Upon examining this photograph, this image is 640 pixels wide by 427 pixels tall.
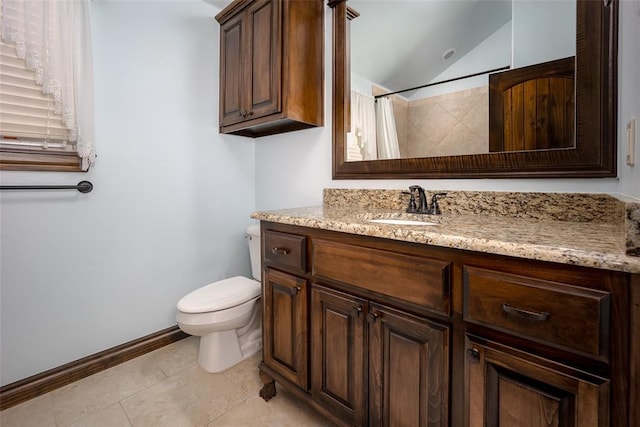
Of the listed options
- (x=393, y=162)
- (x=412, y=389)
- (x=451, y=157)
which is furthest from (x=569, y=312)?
(x=393, y=162)

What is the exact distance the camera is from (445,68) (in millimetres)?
1417

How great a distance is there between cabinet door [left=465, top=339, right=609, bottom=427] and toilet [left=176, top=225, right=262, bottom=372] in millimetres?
1229

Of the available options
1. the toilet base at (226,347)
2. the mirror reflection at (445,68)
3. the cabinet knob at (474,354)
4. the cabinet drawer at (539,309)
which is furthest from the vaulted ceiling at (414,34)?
the toilet base at (226,347)

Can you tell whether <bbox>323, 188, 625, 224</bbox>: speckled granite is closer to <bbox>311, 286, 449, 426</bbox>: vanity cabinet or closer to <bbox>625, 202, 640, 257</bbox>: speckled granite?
<bbox>625, 202, 640, 257</bbox>: speckled granite

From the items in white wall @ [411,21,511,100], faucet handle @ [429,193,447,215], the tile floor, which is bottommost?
the tile floor

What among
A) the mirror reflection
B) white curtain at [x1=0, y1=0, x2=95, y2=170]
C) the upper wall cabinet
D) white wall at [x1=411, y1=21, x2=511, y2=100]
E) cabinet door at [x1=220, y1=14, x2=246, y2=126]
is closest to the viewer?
the mirror reflection

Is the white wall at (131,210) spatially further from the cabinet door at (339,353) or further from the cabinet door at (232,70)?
the cabinet door at (339,353)

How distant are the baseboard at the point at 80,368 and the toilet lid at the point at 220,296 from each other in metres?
0.50

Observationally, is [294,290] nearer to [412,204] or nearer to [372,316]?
[372,316]

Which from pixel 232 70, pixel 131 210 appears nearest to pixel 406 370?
pixel 131 210

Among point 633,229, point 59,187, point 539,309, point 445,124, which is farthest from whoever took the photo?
point 59,187

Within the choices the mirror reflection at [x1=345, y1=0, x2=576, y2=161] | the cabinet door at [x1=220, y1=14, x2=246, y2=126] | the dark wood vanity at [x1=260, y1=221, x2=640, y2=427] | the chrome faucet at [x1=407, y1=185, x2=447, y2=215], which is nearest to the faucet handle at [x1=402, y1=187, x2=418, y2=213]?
the chrome faucet at [x1=407, y1=185, x2=447, y2=215]

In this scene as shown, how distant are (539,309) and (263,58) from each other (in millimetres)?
1718

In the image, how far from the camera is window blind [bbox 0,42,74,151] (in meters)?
1.39
